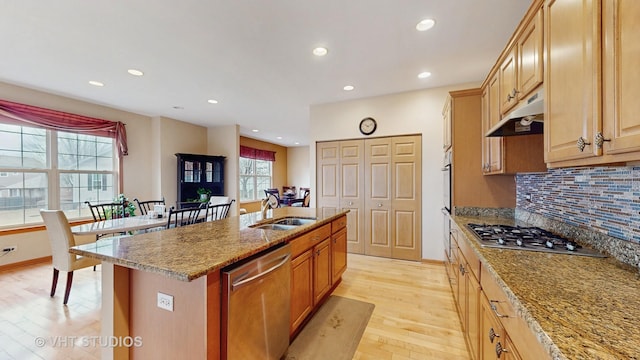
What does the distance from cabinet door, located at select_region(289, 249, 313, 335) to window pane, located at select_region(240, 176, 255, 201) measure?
6287 mm

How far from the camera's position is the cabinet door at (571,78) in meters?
0.97

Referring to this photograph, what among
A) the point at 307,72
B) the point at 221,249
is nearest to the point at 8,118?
the point at 307,72

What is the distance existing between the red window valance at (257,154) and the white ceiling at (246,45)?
362 cm

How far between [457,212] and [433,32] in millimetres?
1867

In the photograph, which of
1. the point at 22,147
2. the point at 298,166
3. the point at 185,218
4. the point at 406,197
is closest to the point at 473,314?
the point at 406,197

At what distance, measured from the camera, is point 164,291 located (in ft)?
4.20

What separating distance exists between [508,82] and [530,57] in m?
0.38

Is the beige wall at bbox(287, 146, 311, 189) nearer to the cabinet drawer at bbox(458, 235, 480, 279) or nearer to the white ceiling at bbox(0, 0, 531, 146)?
the white ceiling at bbox(0, 0, 531, 146)

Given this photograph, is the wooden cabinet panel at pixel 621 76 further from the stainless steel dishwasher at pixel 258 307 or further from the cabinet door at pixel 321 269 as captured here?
the cabinet door at pixel 321 269

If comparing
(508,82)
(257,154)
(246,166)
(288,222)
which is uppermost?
(257,154)

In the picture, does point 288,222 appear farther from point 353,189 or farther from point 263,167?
point 263,167

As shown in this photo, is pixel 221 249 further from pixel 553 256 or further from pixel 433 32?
pixel 433 32

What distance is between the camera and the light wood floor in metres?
1.90

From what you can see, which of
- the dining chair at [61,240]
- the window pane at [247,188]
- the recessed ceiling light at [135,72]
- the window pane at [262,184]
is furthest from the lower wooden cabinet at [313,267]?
the window pane at [262,184]
